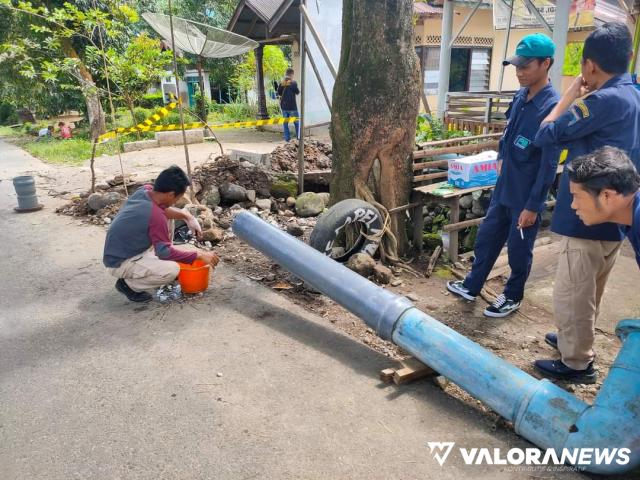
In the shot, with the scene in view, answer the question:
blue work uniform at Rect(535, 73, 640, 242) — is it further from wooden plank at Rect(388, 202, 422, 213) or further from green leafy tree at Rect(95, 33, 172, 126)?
green leafy tree at Rect(95, 33, 172, 126)

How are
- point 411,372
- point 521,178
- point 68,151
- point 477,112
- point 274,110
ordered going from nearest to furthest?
point 411,372 → point 521,178 → point 477,112 → point 68,151 → point 274,110

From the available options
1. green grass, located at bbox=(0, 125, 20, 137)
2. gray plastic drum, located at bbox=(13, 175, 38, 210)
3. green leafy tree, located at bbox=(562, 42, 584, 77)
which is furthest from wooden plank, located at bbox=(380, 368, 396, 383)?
green grass, located at bbox=(0, 125, 20, 137)

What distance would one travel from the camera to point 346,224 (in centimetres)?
461

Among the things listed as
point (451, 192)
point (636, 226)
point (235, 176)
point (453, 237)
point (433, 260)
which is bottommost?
point (433, 260)

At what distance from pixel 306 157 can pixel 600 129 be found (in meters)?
5.87

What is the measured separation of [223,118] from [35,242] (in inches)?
613

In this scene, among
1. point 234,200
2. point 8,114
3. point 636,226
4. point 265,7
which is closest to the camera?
point 636,226

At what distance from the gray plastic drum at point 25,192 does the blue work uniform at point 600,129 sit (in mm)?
7602

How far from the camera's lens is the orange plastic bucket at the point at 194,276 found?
425 centimetres

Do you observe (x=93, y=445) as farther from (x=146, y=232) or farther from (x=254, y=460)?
(x=146, y=232)

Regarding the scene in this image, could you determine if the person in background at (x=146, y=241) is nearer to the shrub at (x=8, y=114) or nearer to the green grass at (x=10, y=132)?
the green grass at (x=10, y=132)

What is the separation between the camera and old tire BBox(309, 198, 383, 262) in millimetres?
4492

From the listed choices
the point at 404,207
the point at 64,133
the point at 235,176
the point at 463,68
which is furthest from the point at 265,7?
the point at 404,207

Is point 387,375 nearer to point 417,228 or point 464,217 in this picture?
point 417,228
